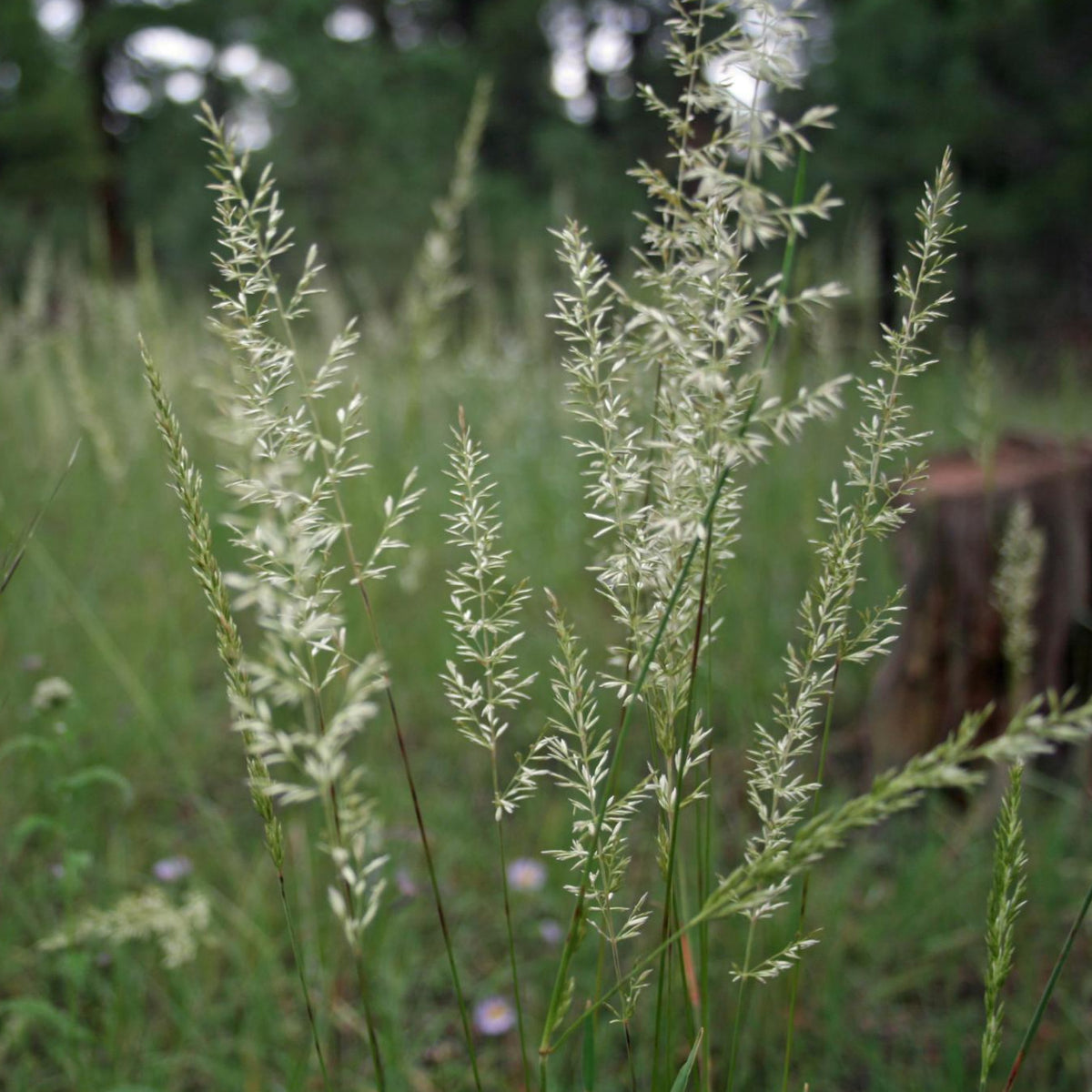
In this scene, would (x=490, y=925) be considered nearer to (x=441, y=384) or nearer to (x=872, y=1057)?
(x=872, y=1057)

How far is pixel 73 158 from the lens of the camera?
14883mm

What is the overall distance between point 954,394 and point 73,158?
14.7 metres

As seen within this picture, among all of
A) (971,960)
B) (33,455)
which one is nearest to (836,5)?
(33,455)

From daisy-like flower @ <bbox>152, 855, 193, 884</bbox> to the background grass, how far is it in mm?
37

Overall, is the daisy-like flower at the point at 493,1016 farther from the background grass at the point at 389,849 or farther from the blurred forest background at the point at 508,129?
the blurred forest background at the point at 508,129

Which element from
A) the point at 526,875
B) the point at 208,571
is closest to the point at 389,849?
the point at 526,875

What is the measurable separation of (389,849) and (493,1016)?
39cm

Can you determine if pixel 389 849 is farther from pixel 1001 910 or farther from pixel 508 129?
pixel 508 129

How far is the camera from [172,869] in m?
1.71

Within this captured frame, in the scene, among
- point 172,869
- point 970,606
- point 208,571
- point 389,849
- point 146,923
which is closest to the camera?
point 208,571

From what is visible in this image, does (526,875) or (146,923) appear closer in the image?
(146,923)

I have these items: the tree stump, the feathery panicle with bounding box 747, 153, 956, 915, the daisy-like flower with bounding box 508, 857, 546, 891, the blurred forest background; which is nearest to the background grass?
the daisy-like flower with bounding box 508, 857, 546, 891

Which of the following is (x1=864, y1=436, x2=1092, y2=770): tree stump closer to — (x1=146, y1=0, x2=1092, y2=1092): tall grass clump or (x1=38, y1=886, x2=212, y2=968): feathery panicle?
(x1=38, y1=886, x2=212, y2=968): feathery panicle

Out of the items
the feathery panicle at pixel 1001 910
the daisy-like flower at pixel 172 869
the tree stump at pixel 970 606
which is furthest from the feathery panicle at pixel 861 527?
the tree stump at pixel 970 606
